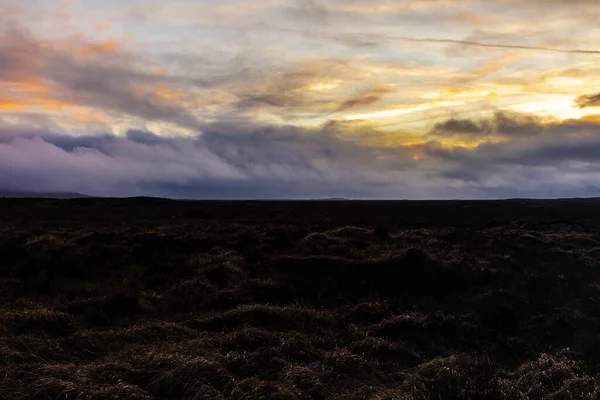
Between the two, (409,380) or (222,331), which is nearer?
(409,380)

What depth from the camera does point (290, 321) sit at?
35.8ft

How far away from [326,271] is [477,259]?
612 centimetres

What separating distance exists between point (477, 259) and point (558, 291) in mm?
4530

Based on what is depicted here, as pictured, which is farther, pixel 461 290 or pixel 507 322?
pixel 461 290

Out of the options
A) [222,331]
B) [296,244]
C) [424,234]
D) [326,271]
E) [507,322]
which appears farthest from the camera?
[424,234]

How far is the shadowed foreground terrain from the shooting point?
6.82 metres

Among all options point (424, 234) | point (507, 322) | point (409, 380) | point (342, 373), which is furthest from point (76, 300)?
point (424, 234)

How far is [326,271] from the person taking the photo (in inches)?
650

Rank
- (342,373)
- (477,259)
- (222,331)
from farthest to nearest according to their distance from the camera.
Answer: (477,259) → (222,331) → (342,373)

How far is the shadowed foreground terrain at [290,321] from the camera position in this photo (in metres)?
6.82

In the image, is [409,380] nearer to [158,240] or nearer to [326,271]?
[326,271]

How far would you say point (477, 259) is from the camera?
18406 millimetres

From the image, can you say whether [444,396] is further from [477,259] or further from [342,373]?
[477,259]

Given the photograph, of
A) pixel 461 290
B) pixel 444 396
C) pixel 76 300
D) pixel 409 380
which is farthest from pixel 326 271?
pixel 444 396
